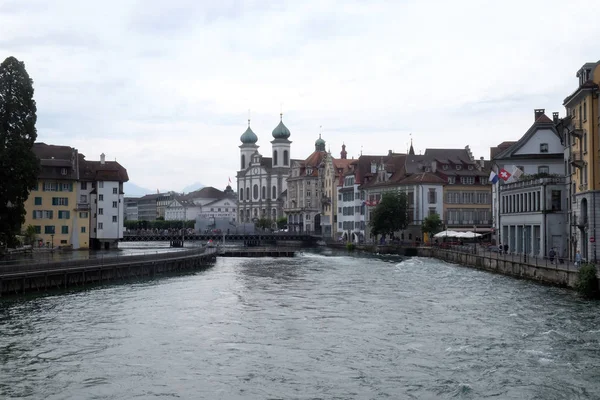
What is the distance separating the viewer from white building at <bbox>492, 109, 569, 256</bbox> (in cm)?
6456

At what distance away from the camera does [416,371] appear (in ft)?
84.6

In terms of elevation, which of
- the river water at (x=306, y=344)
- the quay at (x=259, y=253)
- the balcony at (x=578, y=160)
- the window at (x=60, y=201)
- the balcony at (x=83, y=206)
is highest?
the balcony at (x=578, y=160)

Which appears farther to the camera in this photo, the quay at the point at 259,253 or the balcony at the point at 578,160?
the quay at the point at 259,253

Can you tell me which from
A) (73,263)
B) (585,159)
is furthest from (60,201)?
(585,159)

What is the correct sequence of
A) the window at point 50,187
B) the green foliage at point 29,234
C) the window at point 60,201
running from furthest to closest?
the window at point 60,201, the window at point 50,187, the green foliage at point 29,234

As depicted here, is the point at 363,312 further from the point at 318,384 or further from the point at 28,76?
the point at 28,76

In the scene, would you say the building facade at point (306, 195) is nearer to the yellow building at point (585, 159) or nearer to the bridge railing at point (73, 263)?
the bridge railing at point (73, 263)

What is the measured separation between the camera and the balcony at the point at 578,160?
2165 inches

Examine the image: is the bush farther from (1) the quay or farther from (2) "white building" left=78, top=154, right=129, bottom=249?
(2) "white building" left=78, top=154, right=129, bottom=249

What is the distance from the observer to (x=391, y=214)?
355 ft

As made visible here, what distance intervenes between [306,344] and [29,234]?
6268cm

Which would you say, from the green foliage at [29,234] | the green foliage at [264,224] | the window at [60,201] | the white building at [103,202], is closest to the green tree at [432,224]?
the white building at [103,202]

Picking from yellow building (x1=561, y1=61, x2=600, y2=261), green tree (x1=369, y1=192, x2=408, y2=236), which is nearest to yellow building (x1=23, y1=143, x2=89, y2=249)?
green tree (x1=369, y1=192, x2=408, y2=236)

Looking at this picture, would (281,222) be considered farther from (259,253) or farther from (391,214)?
(391,214)
